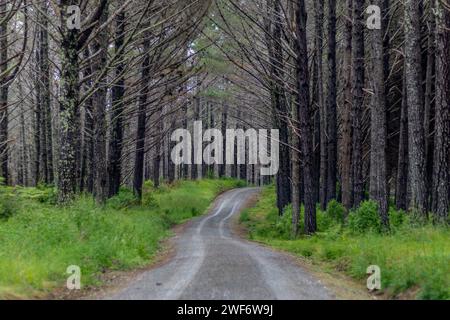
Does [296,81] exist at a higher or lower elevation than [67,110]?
higher

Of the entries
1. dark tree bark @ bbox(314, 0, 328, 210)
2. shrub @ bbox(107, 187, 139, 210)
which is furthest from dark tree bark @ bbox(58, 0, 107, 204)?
dark tree bark @ bbox(314, 0, 328, 210)

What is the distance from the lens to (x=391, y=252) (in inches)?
412

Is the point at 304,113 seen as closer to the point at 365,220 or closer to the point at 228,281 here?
the point at 365,220

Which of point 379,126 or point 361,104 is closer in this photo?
point 379,126

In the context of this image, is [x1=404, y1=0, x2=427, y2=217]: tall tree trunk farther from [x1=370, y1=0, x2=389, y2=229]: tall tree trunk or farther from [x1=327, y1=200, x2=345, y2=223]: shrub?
[x1=327, y1=200, x2=345, y2=223]: shrub

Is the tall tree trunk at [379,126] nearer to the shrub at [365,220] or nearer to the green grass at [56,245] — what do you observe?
the shrub at [365,220]

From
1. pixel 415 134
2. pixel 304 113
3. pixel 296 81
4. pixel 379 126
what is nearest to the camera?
pixel 415 134

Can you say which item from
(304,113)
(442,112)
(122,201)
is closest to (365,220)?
(442,112)

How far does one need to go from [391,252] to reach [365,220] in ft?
15.9

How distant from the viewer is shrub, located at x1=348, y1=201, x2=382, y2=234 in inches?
596

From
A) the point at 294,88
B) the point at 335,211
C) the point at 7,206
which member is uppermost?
the point at 294,88
